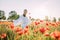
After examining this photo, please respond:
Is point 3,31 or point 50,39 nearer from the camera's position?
point 50,39

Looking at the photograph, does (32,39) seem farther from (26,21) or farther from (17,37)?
(26,21)

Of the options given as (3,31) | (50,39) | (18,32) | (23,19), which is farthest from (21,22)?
(50,39)

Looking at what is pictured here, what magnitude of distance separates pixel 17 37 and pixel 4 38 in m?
0.26

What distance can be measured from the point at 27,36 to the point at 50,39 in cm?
43

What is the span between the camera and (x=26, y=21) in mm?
2932

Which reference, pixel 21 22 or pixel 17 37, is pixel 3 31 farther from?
pixel 17 37

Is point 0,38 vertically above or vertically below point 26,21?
below

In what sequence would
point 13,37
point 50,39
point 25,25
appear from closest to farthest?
1. point 50,39
2. point 13,37
3. point 25,25

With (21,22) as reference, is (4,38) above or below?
below

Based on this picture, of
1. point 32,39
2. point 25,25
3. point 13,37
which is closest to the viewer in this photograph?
point 32,39

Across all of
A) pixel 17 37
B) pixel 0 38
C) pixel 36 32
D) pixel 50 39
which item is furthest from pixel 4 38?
pixel 50 39

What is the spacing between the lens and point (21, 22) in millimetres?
2904

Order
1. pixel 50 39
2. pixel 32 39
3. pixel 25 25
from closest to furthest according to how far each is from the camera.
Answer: pixel 50 39 → pixel 32 39 → pixel 25 25

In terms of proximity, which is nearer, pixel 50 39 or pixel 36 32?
pixel 50 39
